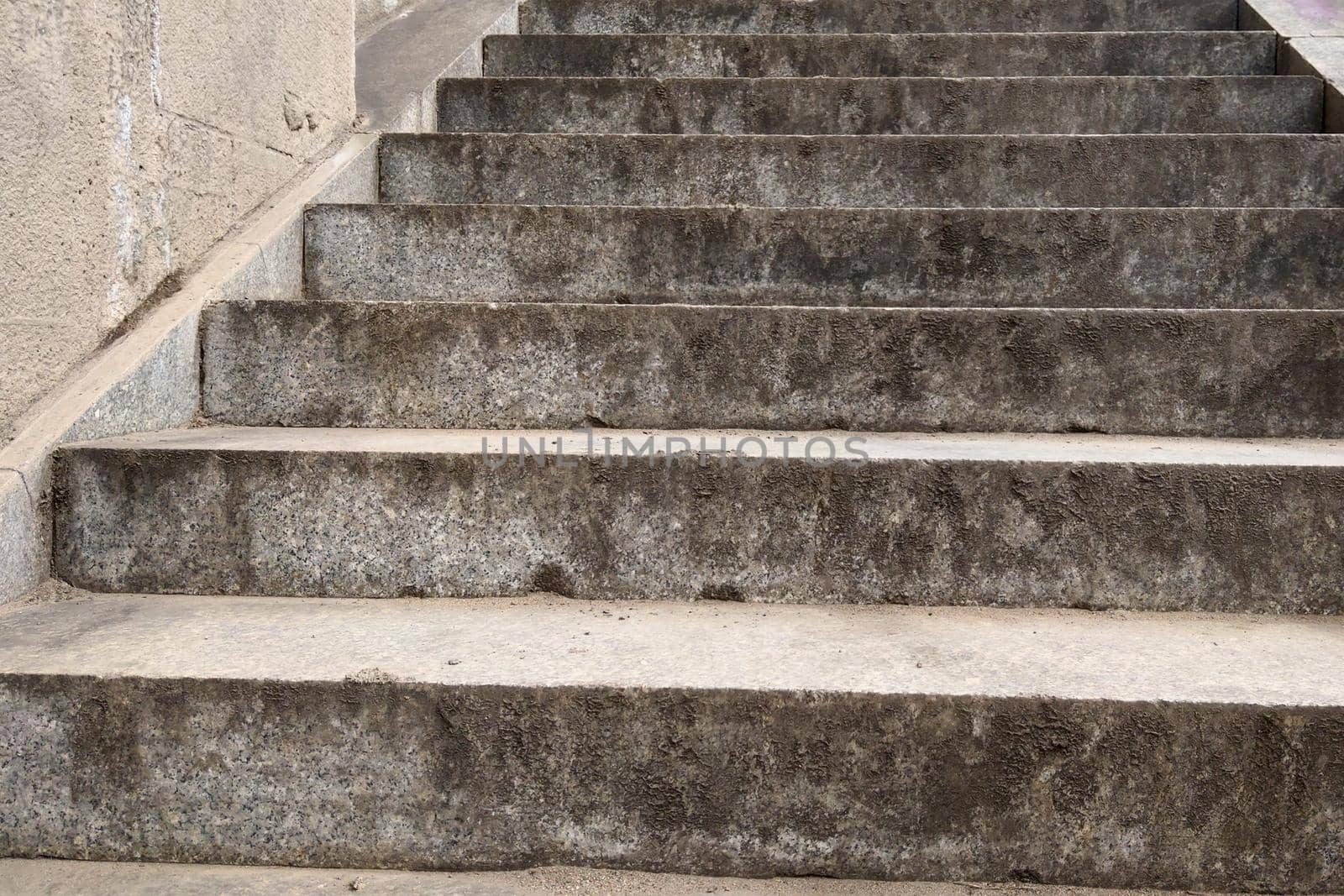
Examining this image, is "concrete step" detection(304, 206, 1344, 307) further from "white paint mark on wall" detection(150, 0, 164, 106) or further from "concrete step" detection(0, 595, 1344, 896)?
"concrete step" detection(0, 595, 1344, 896)

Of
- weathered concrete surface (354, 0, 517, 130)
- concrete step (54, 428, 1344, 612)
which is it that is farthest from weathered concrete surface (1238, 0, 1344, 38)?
weathered concrete surface (354, 0, 517, 130)

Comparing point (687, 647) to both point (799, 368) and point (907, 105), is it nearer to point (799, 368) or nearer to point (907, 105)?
point (799, 368)

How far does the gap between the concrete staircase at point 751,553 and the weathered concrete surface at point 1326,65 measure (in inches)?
16.3

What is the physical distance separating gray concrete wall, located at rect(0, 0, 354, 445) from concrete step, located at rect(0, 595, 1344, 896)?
69cm

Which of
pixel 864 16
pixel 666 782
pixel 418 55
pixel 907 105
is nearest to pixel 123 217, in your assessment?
pixel 666 782

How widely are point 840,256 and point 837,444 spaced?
0.78 m

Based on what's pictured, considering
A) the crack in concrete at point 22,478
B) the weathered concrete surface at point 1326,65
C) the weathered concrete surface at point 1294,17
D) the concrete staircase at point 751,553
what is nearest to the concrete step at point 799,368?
the concrete staircase at point 751,553

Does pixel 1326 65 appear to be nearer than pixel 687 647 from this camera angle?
No

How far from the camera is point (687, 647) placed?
1.45 metres

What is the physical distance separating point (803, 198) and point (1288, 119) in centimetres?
169

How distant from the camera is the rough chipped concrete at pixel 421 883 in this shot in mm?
1273

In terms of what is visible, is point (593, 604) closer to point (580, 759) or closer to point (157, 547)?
point (580, 759)

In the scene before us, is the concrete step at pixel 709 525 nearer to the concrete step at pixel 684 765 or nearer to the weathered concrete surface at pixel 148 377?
the weathered concrete surface at pixel 148 377

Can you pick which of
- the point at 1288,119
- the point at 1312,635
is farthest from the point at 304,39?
the point at 1288,119
